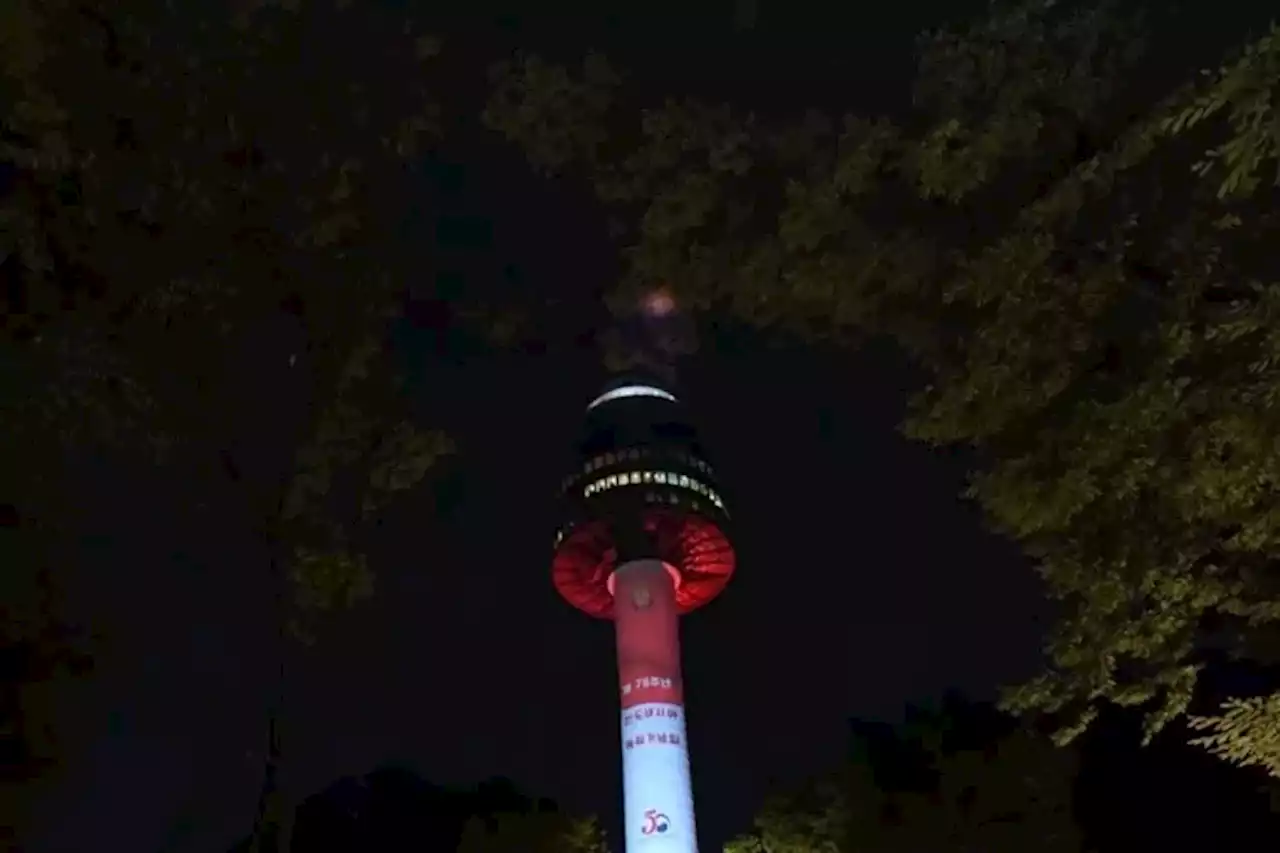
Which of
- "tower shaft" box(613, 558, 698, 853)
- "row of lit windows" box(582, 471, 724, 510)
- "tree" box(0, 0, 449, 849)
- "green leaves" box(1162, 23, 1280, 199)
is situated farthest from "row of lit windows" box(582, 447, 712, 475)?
"green leaves" box(1162, 23, 1280, 199)

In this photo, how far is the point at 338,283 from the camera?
33.4 feet

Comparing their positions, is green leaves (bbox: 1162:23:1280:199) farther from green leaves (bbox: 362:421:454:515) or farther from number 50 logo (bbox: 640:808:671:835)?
number 50 logo (bbox: 640:808:671:835)

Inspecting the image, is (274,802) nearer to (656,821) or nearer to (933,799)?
(933,799)

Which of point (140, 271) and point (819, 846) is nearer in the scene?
point (140, 271)

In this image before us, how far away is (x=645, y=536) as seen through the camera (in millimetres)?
42438

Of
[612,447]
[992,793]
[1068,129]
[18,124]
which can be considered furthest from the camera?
[612,447]

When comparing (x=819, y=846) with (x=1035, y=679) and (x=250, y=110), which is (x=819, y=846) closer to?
(x=1035, y=679)

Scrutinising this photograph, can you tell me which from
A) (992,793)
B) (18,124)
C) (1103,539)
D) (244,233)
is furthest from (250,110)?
(992,793)

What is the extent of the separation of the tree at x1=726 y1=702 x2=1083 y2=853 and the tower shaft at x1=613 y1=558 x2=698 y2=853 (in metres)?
11.0

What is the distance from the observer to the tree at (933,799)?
2361 centimetres

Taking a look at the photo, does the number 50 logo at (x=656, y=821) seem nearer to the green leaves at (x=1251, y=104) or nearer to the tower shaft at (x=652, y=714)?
the tower shaft at (x=652, y=714)

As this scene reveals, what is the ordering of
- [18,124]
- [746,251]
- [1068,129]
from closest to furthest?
[18,124] → [1068,129] → [746,251]

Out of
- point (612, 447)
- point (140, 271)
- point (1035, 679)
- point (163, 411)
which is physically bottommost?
point (1035, 679)

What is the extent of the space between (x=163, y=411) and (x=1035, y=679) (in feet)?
19.6
